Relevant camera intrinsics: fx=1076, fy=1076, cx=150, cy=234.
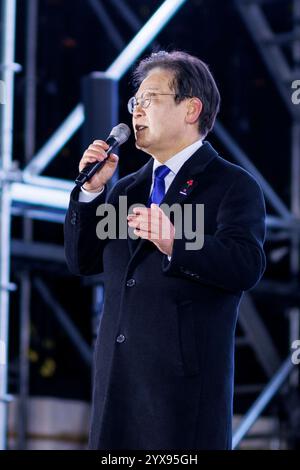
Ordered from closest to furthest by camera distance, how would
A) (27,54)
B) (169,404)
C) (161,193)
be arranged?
(169,404), (161,193), (27,54)

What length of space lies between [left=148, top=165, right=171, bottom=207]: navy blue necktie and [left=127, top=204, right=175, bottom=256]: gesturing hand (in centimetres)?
21

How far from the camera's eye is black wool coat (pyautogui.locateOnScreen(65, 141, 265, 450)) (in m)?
2.11

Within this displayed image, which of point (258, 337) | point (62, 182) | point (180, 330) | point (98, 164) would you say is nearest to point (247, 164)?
point (258, 337)

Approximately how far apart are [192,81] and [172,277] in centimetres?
44

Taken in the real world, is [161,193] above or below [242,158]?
below

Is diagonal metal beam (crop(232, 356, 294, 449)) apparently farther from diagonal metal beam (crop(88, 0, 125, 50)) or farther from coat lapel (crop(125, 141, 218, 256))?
coat lapel (crop(125, 141, 218, 256))

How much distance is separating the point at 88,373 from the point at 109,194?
10.7 ft

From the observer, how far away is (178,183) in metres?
2.24

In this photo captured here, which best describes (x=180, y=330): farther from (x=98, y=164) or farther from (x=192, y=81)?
(x=192, y=81)

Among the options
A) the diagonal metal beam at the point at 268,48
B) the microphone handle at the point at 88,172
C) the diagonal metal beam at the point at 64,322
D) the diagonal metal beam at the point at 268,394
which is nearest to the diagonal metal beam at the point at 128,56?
the diagonal metal beam at the point at 64,322

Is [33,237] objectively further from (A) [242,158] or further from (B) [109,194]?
(B) [109,194]

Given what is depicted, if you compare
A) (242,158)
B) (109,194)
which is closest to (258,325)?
(242,158)

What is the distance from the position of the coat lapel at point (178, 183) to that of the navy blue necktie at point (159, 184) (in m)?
0.03

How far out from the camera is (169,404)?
2117mm
